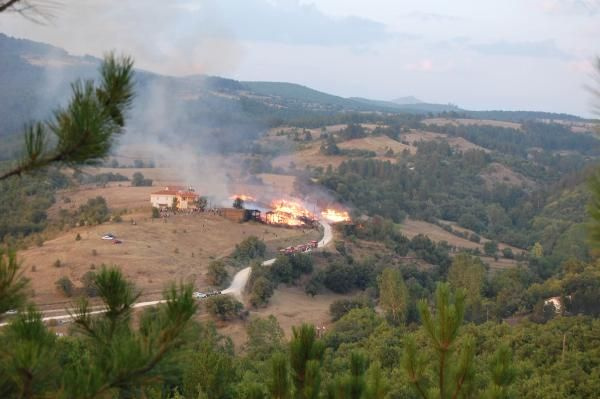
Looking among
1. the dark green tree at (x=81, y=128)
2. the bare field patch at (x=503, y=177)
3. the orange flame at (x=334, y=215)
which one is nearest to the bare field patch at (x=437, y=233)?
the orange flame at (x=334, y=215)

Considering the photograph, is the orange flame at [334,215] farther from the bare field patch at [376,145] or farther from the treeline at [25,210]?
the bare field patch at [376,145]

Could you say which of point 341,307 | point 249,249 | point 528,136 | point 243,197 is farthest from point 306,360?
point 528,136

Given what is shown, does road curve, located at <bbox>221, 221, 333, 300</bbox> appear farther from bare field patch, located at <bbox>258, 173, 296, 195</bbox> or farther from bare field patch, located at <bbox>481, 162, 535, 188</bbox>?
bare field patch, located at <bbox>481, 162, 535, 188</bbox>

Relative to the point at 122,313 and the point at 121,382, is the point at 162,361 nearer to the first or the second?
the point at 121,382

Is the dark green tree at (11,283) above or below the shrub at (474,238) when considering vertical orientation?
above

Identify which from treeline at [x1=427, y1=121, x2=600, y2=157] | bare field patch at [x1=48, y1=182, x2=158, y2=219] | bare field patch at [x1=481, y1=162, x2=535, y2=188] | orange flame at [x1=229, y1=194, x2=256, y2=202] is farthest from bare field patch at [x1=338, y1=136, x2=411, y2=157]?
bare field patch at [x1=48, y1=182, x2=158, y2=219]

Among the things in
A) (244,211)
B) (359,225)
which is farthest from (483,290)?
(244,211)
